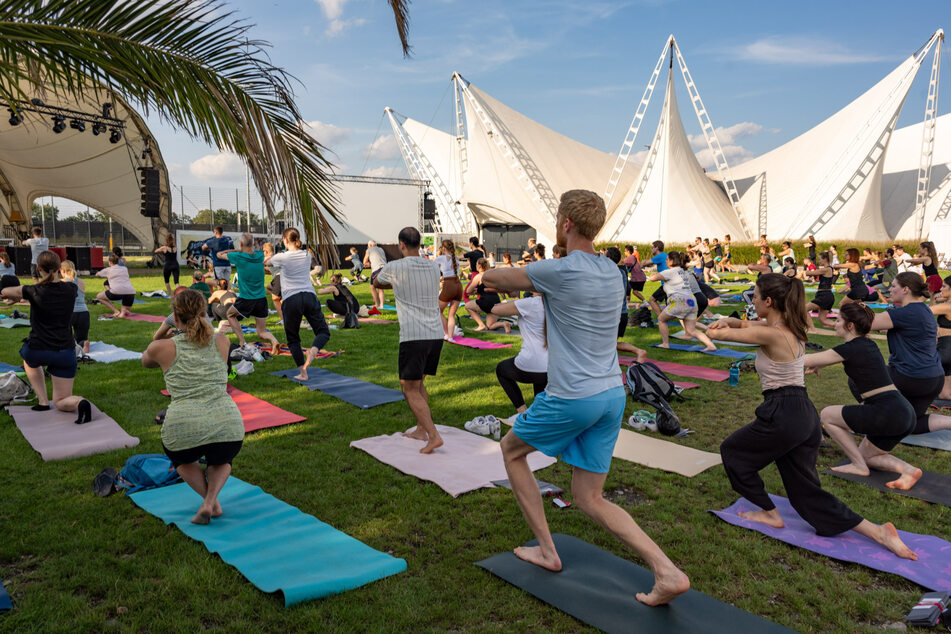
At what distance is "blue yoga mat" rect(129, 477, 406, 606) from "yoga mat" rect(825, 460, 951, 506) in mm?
3591

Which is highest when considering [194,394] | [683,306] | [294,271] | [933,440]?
[294,271]

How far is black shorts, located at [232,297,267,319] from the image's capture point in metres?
8.48

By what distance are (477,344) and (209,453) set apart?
7070 mm

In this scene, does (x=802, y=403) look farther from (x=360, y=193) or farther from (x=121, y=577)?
(x=360, y=193)

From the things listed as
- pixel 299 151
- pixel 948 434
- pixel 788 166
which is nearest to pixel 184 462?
pixel 299 151

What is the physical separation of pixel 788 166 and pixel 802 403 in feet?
160

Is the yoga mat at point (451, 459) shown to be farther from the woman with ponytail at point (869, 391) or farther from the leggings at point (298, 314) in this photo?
the leggings at point (298, 314)

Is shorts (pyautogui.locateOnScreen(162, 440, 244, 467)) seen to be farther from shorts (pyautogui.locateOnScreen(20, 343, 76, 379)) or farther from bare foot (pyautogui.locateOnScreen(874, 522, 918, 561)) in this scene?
bare foot (pyautogui.locateOnScreen(874, 522, 918, 561))

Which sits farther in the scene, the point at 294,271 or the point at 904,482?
the point at 294,271

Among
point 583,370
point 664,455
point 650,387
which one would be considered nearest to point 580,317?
point 583,370

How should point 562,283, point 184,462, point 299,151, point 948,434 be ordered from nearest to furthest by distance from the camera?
point 562,283
point 184,462
point 299,151
point 948,434

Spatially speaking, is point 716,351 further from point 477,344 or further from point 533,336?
point 533,336

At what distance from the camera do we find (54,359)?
5.60 m

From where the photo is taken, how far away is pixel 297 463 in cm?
477
